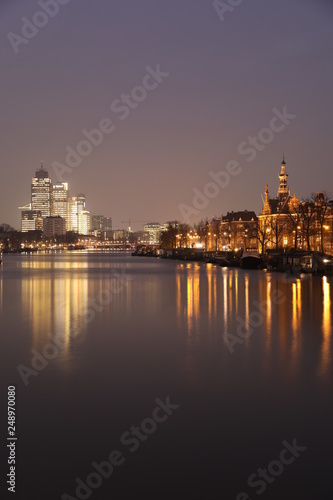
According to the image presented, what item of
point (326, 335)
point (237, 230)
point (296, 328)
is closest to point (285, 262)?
point (296, 328)

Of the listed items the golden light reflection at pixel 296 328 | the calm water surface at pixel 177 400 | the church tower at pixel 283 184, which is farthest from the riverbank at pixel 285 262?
the church tower at pixel 283 184

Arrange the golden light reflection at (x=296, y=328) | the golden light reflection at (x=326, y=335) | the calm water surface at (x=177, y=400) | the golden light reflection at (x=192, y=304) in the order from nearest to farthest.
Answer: the calm water surface at (x=177, y=400) → the golden light reflection at (x=326, y=335) → the golden light reflection at (x=296, y=328) → the golden light reflection at (x=192, y=304)

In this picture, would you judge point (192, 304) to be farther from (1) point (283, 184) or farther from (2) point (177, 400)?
(1) point (283, 184)

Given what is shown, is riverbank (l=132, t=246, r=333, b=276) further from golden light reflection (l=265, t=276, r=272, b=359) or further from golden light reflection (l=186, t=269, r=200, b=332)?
golden light reflection (l=265, t=276, r=272, b=359)

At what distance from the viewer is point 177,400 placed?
40.9 feet

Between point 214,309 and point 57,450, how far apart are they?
1967 centimetres

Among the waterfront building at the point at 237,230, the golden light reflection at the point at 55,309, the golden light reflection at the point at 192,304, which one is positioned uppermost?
the waterfront building at the point at 237,230

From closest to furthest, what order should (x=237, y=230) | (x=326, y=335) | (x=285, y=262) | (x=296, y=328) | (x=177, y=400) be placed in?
(x=177, y=400) < (x=326, y=335) < (x=296, y=328) < (x=285, y=262) < (x=237, y=230)

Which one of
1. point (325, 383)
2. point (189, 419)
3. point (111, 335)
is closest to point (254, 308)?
point (111, 335)

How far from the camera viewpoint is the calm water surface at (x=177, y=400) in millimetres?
8859

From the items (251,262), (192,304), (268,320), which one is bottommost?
(192,304)

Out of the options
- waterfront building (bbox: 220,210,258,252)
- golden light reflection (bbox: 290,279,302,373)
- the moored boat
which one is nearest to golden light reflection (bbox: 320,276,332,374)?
golden light reflection (bbox: 290,279,302,373)

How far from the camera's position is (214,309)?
29.0 metres

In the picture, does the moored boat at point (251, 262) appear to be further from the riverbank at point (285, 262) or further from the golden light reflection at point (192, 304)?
the golden light reflection at point (192, 304)
